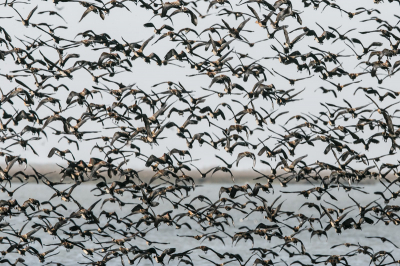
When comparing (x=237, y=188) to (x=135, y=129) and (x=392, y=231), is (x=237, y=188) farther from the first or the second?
(x=392, y=231)

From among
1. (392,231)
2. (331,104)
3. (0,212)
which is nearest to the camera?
(331,104)

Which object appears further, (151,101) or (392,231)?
(392,231)

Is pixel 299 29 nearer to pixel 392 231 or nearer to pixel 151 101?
pixel 151 101

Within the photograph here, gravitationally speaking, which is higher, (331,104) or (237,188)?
(331,104)

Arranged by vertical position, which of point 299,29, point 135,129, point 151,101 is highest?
point 299,29

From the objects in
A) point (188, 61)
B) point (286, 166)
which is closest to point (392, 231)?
point (286, 166)

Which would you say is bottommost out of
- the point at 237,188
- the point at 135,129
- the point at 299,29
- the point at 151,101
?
the point at 237,188

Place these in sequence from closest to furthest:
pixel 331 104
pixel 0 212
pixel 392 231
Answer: pixel 331 104 < pixel 0 212 < pixel 392 231

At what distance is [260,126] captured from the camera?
21.5m

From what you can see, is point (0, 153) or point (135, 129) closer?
point (135, 129)

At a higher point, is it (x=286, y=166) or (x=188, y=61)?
(x=188, y=61)

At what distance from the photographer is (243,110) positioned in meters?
20.4

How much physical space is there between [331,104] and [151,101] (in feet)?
23.3

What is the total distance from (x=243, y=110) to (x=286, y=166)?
9.66 feet
